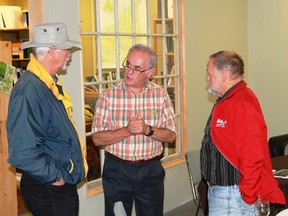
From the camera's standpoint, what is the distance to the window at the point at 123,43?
4.02 meters

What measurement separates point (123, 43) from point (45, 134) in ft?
6.72

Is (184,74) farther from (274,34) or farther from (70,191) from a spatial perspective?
(70,191)

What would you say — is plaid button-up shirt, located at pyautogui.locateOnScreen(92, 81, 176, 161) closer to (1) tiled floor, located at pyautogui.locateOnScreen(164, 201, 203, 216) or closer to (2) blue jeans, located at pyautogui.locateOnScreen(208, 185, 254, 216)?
(2) blue jeans, located at pyautogui.locateOnScreen(208, 185, 254, 216)

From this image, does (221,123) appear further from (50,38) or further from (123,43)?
(123,43)

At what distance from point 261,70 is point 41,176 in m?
4.84

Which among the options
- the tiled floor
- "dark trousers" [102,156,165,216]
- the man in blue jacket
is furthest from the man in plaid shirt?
the tiled floor

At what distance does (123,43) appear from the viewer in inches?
172

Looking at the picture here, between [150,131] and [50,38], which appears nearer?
[50,38]

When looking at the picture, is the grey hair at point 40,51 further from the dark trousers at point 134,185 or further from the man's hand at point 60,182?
the dark trousers at point 134,185

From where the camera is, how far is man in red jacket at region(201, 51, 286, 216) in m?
2.55

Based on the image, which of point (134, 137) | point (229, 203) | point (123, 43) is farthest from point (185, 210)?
point (229, 203)

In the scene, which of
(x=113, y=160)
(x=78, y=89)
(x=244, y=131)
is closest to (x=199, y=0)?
(x=78, y=89)

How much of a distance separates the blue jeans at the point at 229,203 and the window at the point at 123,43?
159cm

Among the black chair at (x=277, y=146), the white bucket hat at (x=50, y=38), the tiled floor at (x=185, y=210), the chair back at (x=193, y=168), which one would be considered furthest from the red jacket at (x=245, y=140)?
the black chair at (x=277, y=146)
